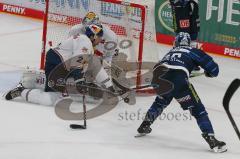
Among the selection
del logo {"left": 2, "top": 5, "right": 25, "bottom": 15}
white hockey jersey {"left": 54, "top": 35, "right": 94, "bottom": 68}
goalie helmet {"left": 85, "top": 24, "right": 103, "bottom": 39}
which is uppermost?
del logo {"left": 2, "top": 5, "right": 25, "bottom": 15}

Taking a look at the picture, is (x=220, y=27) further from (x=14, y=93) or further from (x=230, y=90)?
(x=230, y=90)

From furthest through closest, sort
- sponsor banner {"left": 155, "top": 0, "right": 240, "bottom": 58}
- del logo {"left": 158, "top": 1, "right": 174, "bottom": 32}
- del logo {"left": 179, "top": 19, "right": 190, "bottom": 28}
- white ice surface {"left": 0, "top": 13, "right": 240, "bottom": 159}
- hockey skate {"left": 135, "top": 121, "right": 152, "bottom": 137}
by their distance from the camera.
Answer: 1. del logo {"left": 158, "top": 1, "right": 174, "bottom": 32}
2. sponsor banner {"left": 155, "top": 0, "right": 240, "bottom": 58}
3. del logo {"left": 179, "top": 19, "right": 190, "bottom": 28}
4. hockey skate {"left": 135, "top": 121, "right": 152, "bottom": 137}
5. white ice surface {"left": 0, "top": 13, "right": 240, "bottom": 159}

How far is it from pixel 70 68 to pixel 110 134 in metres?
1.31

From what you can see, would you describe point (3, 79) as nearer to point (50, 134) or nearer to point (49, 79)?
point (49, 79)

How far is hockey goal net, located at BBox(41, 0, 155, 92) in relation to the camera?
8977 mm

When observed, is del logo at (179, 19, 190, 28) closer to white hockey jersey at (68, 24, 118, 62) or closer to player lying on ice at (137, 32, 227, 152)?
white hockey jersey at (68, 24, 118, 62)

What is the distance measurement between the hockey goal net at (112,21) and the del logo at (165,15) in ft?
6.80

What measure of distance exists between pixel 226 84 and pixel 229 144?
2.55m

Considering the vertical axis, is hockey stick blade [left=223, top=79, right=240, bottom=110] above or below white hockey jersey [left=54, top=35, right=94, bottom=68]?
below

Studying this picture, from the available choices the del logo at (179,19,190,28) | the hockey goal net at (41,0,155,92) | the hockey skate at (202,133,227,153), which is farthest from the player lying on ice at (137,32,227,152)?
the del logo at (179,19,190,28)

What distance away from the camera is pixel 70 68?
27.5ft

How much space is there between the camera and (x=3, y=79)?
9367 millimetres

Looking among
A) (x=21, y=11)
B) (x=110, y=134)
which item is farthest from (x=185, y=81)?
(x=21, y=11)

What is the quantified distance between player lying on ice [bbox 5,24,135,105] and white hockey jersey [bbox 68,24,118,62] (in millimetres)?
383
